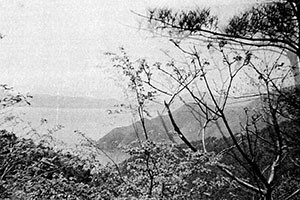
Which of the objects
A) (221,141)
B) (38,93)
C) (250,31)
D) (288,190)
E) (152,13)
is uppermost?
(38,93)

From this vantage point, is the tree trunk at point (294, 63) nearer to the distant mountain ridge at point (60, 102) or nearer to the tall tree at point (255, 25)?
the tall tree at point (255, 25)

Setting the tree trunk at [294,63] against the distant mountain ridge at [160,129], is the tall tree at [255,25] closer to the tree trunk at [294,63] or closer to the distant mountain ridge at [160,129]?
the tree trunk at [294,63]

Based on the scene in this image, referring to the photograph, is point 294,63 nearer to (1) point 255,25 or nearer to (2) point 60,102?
(1) point 255,25

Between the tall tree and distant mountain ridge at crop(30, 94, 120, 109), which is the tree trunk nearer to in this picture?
the tall tree

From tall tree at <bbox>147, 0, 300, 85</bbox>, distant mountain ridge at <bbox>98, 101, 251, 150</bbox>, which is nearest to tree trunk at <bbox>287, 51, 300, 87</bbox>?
tall tree at <bbox>147, 0, 300, 85</bbox>

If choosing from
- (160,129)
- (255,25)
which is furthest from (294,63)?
(160,129)

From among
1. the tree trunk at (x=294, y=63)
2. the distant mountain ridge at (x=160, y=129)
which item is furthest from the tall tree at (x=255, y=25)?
the distant mountain ridge at (x=160, y=129)

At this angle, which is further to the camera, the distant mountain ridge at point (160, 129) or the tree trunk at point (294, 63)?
the distant mountain ridge at point (160, 129)

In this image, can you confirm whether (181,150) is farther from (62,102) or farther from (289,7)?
(62,102)

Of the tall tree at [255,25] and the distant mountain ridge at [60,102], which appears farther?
the distant mountain ridge at [60,102]

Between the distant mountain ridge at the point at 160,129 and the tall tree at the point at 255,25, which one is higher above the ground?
the tall tree at the point at 255,25

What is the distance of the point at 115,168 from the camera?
9.29 ft

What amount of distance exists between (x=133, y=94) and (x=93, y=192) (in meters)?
1.40

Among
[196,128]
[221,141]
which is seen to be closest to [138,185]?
[196,128]
